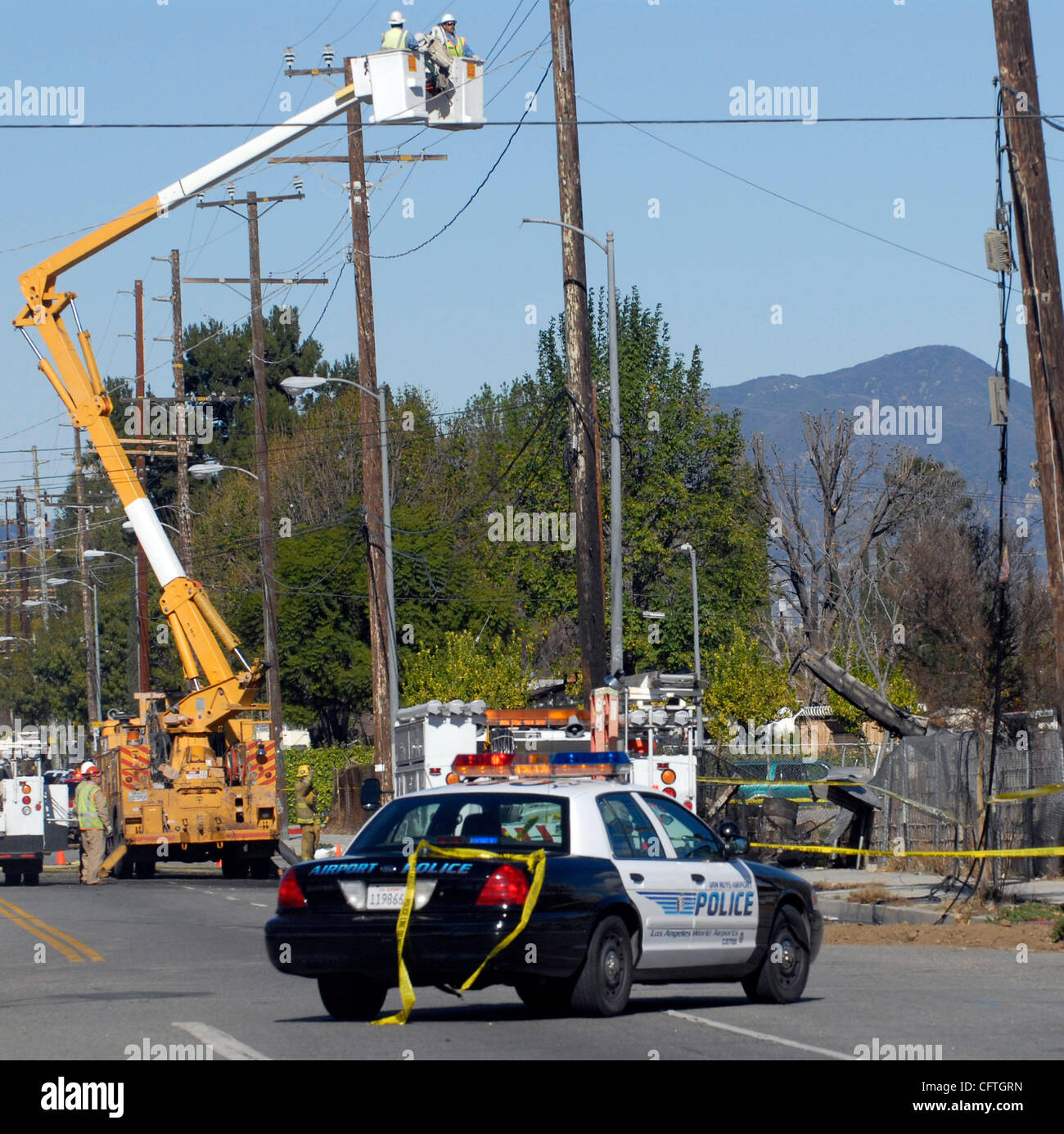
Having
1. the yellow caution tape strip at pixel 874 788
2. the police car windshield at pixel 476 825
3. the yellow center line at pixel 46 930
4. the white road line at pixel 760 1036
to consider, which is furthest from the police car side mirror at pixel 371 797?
the white road line at pixel 760 1036

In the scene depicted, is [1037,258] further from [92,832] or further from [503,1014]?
[92,832]

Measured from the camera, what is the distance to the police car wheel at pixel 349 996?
38.1ft

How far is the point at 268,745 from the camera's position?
32.0m

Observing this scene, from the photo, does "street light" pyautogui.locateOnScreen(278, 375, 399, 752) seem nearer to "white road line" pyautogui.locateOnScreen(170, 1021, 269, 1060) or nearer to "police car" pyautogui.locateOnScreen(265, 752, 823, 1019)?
"police car" pyautogui.locateOnScreen(265, 752, 823, 1019)

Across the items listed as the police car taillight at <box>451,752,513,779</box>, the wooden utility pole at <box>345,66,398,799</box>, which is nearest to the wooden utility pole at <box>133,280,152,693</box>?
the wooden utility pole at <box>345,66,398,799</box>

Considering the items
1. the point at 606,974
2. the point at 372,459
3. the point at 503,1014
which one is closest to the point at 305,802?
the point at 372,459

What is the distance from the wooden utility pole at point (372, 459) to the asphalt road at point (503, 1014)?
15214mm

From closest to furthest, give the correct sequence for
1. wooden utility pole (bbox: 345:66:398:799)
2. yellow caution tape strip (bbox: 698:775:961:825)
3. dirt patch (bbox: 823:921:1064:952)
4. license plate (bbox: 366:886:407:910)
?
license plate (bbox: 366:886:407:910) → dirt patch (bbox: 823:921:1064:952) → yellow caution tape strip (bbox: 698:775:961:825) → wooden utility pole (bbox: 345:66:398:799)

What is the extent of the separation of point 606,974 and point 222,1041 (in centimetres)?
234

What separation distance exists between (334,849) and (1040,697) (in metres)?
28.6

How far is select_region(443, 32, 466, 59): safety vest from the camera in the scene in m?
23.6

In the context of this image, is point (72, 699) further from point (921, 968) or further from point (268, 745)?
point (921, 968)

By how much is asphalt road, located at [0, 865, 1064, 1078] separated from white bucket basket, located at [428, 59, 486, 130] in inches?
429
